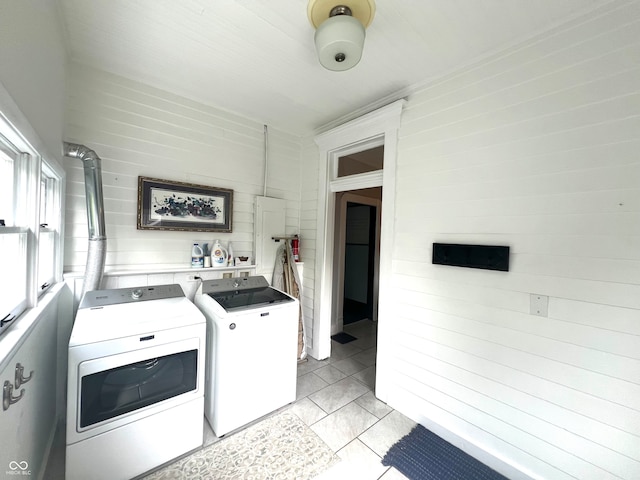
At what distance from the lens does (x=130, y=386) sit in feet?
4.89

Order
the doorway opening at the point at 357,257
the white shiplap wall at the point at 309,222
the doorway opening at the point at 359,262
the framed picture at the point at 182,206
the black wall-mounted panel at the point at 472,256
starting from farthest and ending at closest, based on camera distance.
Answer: the doorway opening at the point at 359,262, the doorway opening at the point at 357,257, the white shiplap wall at the point at 309,222, the framed picture at the point at 182,206, the black wall-mounted panel at the point at 472,256

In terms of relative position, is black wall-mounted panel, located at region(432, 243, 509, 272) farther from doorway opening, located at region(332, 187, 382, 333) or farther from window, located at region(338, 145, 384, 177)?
doorway opening, located at region(332, 187, 382, 333)

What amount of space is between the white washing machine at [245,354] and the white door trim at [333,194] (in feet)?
2.60

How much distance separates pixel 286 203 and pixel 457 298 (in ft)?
6.79

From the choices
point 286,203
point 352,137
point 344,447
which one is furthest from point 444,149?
point 344,447

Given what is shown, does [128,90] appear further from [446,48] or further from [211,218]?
[446,48]

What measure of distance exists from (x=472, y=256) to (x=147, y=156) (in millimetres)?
2678

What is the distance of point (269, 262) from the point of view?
9.56 feet

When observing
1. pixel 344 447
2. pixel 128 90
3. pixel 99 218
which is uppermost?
pixel 128 90

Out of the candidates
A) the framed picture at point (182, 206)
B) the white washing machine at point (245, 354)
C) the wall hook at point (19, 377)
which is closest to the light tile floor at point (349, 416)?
the white washing machine at point (245, 354)

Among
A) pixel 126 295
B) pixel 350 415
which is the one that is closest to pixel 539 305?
pixel 350 415

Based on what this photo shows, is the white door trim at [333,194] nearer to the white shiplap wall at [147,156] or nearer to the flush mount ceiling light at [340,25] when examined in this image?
the white shiplap wall at [147,156]

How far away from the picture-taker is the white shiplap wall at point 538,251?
1.23m

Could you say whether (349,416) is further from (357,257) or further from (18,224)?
(357,257)
